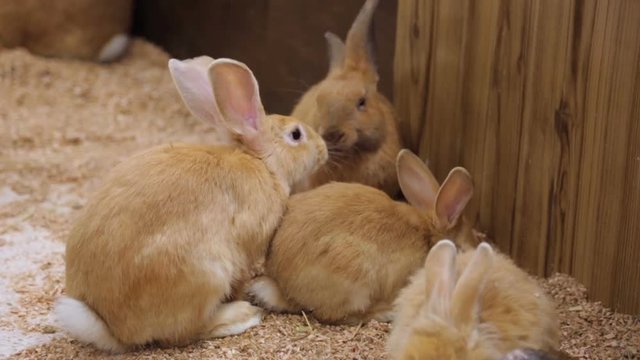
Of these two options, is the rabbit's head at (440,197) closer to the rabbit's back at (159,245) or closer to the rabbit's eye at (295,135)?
the rabbit's eye at (295,135)

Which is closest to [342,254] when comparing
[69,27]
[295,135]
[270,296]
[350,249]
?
[350,249]

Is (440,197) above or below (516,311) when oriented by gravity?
above

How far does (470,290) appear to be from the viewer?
9.05 ft

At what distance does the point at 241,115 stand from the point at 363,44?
46.6 inches

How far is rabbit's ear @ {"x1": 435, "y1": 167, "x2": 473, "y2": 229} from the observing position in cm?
361

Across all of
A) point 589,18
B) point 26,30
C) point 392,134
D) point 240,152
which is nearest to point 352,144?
point 392,134

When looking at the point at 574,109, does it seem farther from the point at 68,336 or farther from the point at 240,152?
the point at 68,336

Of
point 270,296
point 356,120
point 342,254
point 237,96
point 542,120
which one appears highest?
point 237,96

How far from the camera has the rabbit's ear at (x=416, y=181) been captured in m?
3.83

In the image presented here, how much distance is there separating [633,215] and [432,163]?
1.34 metres

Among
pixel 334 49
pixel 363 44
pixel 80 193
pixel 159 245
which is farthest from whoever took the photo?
pixel 80 193

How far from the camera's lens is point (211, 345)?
3.39 m

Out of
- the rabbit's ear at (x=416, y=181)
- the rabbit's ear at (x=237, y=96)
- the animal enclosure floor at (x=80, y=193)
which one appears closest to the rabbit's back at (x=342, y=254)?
the animal enclosure floor at (x=80, y=193)

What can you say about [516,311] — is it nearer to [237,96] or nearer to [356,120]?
[237,96]
